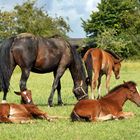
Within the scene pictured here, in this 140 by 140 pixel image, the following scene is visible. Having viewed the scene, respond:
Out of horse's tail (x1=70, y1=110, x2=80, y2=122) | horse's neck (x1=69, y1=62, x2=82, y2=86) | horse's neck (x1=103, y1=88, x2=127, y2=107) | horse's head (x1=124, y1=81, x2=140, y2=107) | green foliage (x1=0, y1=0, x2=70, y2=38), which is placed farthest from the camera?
green foliage (x1=0, y1=0, x2=70, y2=38)

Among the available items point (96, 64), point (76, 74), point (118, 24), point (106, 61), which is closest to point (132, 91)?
point (76, 74)

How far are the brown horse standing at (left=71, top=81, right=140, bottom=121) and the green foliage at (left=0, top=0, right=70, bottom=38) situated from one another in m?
57.7

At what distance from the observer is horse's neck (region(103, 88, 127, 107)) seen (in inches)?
467

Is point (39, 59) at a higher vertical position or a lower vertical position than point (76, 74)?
higher

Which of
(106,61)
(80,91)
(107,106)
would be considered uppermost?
(106,61)

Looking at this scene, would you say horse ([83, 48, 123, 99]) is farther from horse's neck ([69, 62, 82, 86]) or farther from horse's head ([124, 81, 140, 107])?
horse's head ([124, 81, 140, 107])

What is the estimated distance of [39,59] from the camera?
16.1 m

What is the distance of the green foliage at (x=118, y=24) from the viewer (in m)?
73.1

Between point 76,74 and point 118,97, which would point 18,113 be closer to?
point 118,97

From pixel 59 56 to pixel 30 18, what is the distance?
2254 inches

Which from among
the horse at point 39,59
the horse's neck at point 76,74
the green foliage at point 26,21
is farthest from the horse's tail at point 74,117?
the green foliage at point 26,21

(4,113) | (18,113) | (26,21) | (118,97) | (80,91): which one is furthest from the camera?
(26,21)

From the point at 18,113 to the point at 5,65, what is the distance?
4411 millimetres

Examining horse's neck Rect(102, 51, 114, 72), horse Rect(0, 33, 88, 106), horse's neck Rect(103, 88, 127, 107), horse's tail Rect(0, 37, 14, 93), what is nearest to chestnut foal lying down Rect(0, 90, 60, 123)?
horse's neck Rect(103, 88, 127, 107)
